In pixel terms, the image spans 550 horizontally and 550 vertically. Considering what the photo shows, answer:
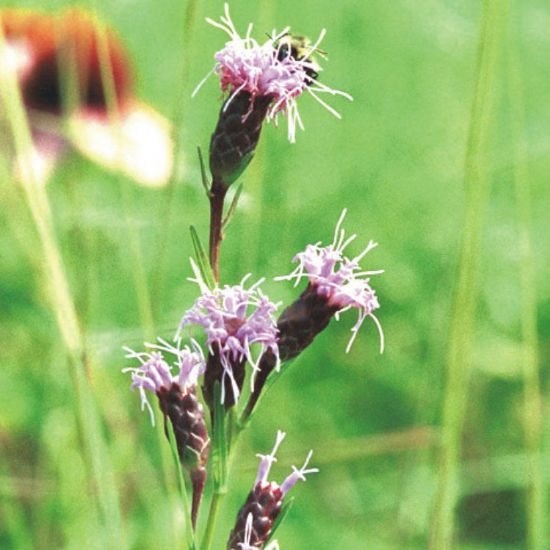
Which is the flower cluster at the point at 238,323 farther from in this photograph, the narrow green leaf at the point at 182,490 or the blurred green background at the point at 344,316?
the blurred green background at the point at 344,316

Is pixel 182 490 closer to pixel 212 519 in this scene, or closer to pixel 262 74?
pixel 212 519

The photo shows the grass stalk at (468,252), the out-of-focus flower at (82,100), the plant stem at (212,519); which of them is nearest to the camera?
the plant stem at (212,519)

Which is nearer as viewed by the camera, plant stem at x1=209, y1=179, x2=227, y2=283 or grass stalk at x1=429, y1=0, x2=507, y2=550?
plant stem at x1=209, y1=179, x2=227, y2=283

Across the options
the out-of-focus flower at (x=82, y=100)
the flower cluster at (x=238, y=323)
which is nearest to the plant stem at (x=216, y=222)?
the flower cluster at (x=238, y=323)

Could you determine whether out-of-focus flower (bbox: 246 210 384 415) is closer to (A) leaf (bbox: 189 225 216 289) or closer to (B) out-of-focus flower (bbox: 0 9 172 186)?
(A) leaf (bbox: 189 225 216 289)

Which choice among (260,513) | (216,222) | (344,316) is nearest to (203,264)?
(216,222)

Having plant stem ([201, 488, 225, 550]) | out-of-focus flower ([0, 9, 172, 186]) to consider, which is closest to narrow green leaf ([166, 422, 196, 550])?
plant stem ([201, 488, 225, 550])

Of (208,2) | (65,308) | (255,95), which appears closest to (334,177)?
(208,2)
